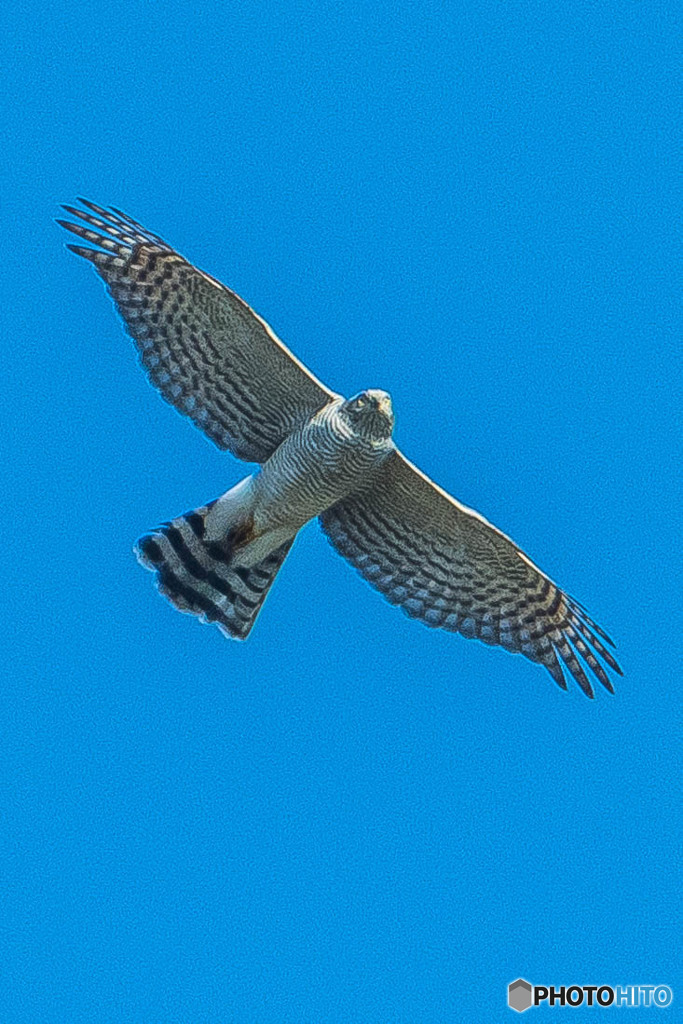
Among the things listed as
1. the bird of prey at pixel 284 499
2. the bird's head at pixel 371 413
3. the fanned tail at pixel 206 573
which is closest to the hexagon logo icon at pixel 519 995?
the bird of prey at pixel 284 499

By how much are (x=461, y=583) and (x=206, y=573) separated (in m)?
2.00

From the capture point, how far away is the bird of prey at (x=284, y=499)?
15203 millimetres

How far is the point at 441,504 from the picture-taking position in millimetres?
15695

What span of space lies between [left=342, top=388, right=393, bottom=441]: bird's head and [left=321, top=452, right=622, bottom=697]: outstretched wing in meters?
0.95

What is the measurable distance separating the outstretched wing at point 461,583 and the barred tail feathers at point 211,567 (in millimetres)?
645

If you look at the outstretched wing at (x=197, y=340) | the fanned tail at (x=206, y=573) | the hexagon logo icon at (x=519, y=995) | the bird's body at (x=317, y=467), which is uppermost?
the outstretched wing at (x=197, y=340)

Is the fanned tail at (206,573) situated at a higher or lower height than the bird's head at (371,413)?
lower

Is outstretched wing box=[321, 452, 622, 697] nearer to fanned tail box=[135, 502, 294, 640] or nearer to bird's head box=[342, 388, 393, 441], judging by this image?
fanned tail box=[135, 502, 294, 640]

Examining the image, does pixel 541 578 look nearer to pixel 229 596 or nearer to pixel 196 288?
pixel 229 596

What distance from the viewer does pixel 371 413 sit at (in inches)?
586

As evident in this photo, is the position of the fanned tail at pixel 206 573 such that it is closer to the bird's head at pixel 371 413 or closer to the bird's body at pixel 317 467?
the bird's body at pixel 317 467

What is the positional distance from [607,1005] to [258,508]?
484cm

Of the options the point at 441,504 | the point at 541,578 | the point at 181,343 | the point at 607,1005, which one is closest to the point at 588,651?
the point at 541,578

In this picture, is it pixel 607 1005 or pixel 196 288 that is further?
pixel 607 1005
